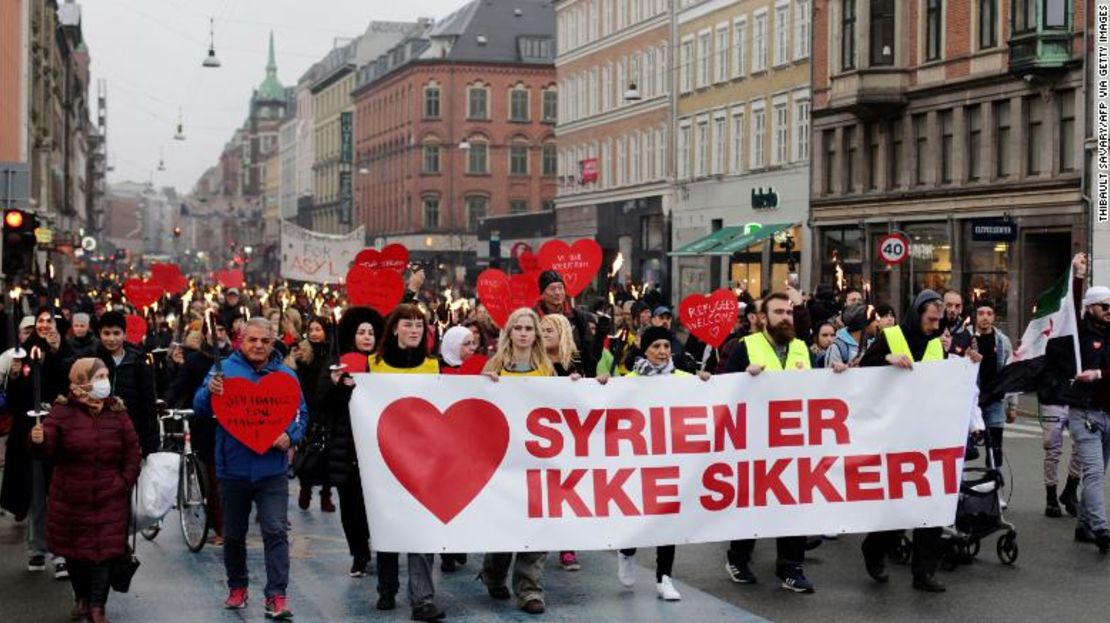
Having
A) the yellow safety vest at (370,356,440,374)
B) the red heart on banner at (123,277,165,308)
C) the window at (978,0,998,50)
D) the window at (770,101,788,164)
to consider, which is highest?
the window at (978,0,998,50)

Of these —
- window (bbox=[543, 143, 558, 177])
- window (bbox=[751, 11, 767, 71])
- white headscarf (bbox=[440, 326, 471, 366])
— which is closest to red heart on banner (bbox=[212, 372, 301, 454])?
white headscarf (bbox=[440, 326, 471, 366])

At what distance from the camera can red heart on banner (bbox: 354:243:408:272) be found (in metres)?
18.9

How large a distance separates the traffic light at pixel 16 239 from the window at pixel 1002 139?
24756 millimetres

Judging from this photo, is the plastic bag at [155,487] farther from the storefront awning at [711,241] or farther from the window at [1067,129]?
the storefront awning at [711,241]

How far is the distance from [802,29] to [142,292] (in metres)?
27.1

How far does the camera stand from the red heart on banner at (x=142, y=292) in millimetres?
26828

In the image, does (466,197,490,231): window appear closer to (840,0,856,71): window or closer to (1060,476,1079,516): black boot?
(840,0,856,71): window

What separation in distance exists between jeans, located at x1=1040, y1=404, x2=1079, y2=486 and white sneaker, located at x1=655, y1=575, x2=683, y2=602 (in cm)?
410

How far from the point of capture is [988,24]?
3984 centimetres

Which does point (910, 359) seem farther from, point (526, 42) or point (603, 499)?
point (526, 42)

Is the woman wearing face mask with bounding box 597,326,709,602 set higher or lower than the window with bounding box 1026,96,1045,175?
lower

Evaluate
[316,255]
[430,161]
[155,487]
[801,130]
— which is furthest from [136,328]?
[430,161]

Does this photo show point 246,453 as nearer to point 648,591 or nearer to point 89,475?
point 89,475

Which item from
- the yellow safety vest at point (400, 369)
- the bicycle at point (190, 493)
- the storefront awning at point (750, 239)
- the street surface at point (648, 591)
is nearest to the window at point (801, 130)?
the storefront awning at point (750, 239)
